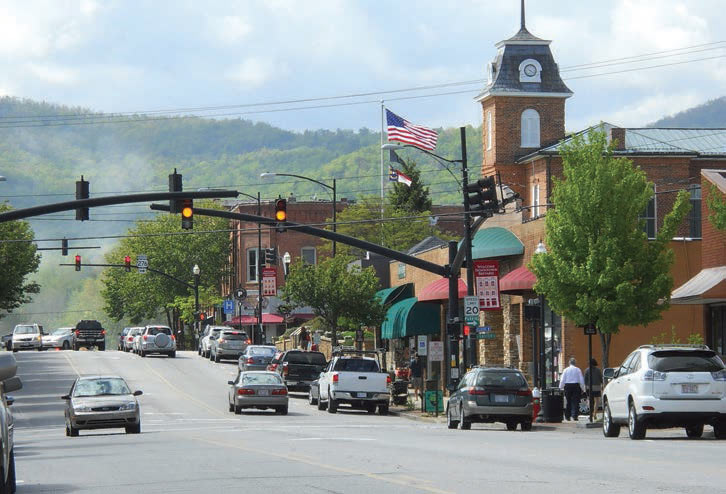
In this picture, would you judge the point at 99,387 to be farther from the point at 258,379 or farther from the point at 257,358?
the point at 257,358

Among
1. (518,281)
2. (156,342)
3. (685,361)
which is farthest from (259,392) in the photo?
(156,342)

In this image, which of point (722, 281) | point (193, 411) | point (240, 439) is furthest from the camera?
point (193, 411)

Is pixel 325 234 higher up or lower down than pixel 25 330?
higher up

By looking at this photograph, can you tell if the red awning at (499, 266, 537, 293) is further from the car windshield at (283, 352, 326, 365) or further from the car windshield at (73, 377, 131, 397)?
the car windshield at (73, 377, 131, 397)

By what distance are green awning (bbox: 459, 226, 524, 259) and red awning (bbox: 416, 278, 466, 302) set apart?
2016mm

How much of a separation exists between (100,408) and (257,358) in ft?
86.8

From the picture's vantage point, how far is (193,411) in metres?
43.0

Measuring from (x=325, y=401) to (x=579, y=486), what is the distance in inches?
1160

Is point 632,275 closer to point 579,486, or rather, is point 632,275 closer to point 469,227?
point 469,227

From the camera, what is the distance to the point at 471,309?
3850cm

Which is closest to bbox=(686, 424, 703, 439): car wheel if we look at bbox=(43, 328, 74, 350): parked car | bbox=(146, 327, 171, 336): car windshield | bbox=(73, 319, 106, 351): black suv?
bbox=(146, 327, 171, 336): car windshield

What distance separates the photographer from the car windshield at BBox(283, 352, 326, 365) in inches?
2005

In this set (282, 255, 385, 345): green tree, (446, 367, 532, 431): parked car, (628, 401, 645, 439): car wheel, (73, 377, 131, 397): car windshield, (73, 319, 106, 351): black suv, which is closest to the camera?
(628, 401, 645, 439): car wheel

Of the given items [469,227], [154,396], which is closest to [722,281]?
[469,227]
